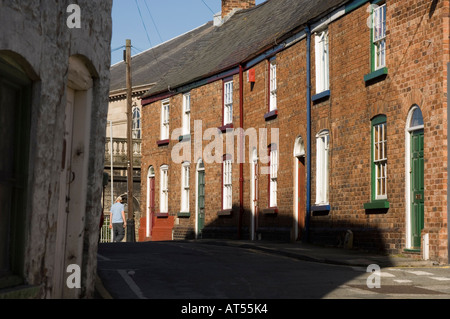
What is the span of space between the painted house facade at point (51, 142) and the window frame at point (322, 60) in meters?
12.1

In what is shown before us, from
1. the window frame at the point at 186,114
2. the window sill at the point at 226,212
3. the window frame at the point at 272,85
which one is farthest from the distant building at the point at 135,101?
the window frame at the point at 272,85

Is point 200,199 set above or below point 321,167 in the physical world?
below

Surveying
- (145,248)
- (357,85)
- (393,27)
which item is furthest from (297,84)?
(145,248)

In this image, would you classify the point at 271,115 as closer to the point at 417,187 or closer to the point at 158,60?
the point at 417,187

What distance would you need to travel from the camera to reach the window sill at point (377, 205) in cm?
1841

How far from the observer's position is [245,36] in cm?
3170

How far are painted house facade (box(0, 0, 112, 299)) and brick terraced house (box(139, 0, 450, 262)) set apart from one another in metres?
8.25

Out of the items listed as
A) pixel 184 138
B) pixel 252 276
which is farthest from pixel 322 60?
pixel 184 138

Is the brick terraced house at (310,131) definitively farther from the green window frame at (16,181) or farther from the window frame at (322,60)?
the green window frame at (16,181)

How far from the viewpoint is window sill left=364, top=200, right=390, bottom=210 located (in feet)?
60.4

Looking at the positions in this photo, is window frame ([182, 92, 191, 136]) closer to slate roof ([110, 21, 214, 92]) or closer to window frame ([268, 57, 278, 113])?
window frame ([268, 57, 278, 113])

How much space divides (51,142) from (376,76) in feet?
38.6

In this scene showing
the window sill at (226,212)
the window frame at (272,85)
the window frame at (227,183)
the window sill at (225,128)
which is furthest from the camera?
the window frame at (227,183)

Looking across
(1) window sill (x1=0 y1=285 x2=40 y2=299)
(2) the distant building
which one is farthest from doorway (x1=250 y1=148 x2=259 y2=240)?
(1) window sill (x1=0 y1=285 x2=40 y2=299)
